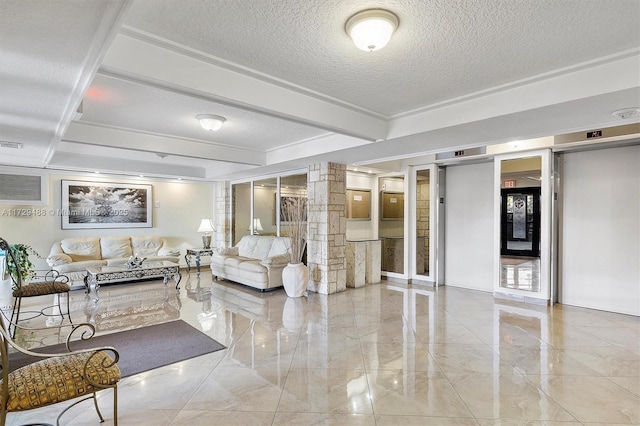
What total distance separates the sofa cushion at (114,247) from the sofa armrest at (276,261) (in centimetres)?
332

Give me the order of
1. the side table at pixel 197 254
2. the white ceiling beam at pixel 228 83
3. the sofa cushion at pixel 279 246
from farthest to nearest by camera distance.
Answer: the side table at pixel 197 254
the sofa cushion at pixel 279 246
the white ceiling beam at pixel 228 83

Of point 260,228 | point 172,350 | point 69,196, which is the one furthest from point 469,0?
point 69,196

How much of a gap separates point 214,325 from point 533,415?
334cm

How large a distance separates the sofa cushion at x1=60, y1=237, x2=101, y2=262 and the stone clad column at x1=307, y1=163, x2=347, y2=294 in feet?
14.8

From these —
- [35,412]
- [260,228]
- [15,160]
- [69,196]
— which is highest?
[15,160]

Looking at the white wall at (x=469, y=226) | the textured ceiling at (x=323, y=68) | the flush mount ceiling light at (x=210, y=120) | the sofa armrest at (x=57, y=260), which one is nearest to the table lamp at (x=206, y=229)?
the sofa armrest at (x=57, y=260)

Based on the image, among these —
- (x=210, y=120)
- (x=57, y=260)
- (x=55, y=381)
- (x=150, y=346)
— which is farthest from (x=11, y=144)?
(x=55, y=381)

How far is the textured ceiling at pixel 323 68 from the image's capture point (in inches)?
82.7

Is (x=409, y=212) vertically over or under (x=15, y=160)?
under

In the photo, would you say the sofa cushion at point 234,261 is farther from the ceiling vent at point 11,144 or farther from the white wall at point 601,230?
the white wall at point 601,230

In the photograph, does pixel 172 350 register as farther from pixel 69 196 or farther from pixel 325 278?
pixel 69 196

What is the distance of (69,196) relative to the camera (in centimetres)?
713

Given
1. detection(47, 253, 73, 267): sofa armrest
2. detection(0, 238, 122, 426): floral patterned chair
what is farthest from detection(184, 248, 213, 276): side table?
detection(0, 238, 122, 426): floral patterned chair

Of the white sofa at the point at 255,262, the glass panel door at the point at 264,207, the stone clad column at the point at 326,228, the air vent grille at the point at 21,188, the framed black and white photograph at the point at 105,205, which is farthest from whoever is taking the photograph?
the glass panel door at the point at 264,207
